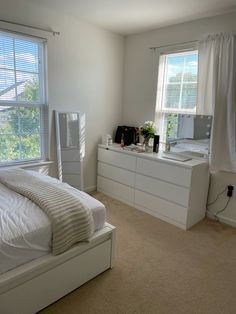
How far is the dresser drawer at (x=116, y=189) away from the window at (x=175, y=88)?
92 cm

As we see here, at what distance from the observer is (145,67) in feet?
11.6

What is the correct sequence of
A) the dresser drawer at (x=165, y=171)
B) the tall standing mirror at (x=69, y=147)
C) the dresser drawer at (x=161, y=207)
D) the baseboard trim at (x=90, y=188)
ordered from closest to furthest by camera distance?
the dresser drawer at (x=165, y=171)
the dresser drawer at (x=161, y=207)
the tall standing mirror at (x=69, y=147)
the baseboard trim at (x=90, y=188)

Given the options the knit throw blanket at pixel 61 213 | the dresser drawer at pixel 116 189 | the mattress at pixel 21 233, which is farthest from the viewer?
the dresser drawer at pixel 116 189

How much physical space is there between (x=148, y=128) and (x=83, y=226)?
1.92 meters

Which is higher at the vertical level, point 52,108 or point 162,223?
point 52,108

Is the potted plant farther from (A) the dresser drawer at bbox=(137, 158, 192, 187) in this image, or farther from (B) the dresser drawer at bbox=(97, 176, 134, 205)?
(B) the dresser drawer at bbox=(97, 176, 134, 205)

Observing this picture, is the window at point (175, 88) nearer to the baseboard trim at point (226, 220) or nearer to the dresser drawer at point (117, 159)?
the dresser drawer at point (117, 159)

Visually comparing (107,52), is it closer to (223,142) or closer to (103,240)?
(223,142)

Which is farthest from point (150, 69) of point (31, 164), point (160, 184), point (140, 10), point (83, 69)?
point (31, 164)

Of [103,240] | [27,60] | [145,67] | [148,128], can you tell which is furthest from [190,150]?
[27,60]

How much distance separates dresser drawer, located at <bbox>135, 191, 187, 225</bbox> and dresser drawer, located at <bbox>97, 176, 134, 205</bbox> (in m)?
0.13

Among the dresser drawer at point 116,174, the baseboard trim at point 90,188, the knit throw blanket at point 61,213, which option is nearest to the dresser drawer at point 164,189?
the dresser drawer at point 116,174

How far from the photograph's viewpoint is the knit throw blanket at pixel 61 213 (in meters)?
1.58

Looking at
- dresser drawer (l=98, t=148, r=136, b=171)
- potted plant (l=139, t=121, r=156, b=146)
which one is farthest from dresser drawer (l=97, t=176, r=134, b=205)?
potted plant (l=139, t=121, r=156, b=146)
